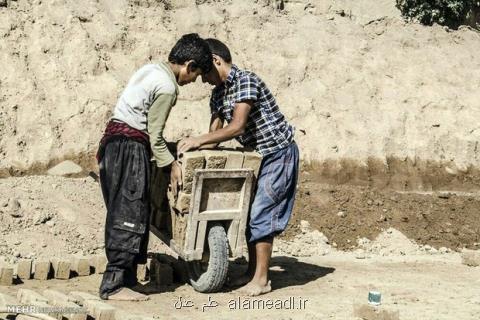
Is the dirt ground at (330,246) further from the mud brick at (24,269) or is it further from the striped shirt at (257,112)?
the striped shirt at (257,112)

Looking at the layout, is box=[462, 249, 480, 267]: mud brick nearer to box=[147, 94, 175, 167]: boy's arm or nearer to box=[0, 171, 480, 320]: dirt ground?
box=[0, 171, 480, 320]: dirt ground

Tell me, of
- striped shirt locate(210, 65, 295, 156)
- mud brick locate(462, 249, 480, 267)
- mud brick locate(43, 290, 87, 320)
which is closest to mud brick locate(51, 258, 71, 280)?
mud brick locate(43, 290, 87, 320)

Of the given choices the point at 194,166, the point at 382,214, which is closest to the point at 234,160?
the point at 194,166

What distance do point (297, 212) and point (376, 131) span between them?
2666 millimetres

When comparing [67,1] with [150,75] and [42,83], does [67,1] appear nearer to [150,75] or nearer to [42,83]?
[42,83]

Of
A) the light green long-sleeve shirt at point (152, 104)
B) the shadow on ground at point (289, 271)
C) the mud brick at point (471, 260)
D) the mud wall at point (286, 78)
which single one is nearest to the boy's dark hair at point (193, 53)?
the light green long-sleeve shirt at point (152, 104)

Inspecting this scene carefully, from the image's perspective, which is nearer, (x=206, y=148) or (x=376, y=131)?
(x=206, y=148)

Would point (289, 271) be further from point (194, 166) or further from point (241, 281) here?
point (194, 166)

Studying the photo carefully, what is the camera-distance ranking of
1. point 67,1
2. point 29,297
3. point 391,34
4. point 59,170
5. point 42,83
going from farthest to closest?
point 391,34 < point 67,1 < point 42,83 < point 59,170 < point 29,297

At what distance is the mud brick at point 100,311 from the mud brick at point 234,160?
1.51m

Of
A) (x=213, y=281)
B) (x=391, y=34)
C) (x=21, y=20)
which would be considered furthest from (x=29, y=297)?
(x=391, y=34)

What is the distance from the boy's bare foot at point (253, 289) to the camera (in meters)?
6.29

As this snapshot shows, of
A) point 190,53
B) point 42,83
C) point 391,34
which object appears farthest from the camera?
point 391,34

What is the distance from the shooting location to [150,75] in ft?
19.0
